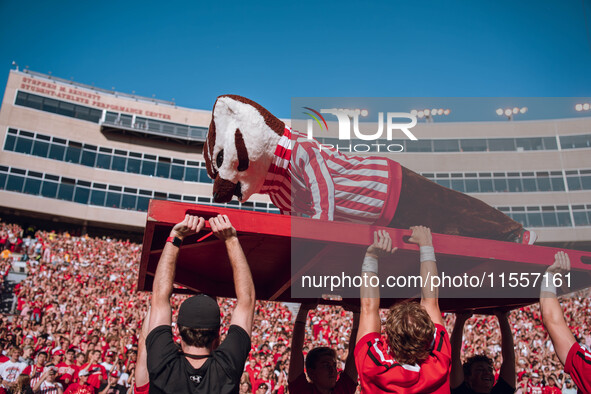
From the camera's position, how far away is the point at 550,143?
2744cm

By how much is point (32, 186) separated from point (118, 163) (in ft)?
19.1

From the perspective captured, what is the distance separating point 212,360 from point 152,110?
34.5 m

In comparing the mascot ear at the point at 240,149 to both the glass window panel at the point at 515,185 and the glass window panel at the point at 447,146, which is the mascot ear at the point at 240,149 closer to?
the glass window panel at the point at 447,146

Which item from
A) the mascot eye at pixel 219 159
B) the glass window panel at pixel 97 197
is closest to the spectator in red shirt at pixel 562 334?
the mascot eye at pixel 219 159

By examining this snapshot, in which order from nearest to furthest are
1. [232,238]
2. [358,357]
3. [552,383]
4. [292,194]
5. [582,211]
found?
1. [358,357]
2. [232,238]
3. [292,194]
4. [552,383]
5. [582,211]

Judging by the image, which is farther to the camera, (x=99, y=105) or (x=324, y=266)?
(x=99, y=105)

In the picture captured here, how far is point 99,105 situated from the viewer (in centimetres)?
3262

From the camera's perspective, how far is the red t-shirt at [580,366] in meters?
2.20

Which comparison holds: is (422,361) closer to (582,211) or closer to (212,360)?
(212,360)

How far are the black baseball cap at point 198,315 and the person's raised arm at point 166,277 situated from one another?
0.09 meters

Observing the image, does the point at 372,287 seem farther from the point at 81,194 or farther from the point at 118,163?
the point at 118,163

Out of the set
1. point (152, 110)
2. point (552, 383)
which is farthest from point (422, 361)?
Answer: point (152, 110)

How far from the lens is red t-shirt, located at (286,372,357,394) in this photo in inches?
122

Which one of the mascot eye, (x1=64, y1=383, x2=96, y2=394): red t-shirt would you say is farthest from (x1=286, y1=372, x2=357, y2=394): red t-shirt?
(x1=64, y1=383, x2=96, y2=394): red t-shirt
